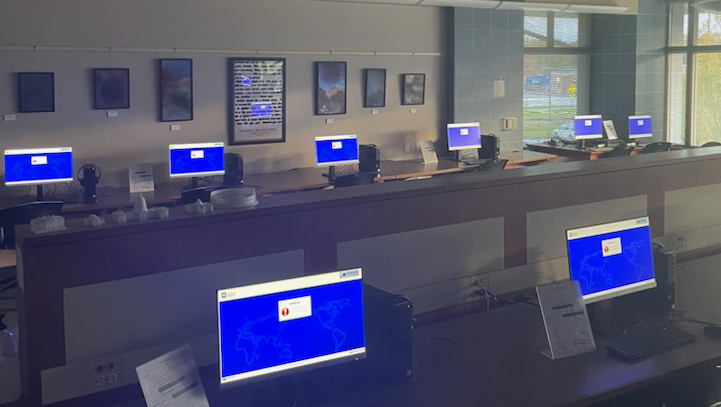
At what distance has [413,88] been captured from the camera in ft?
28.5

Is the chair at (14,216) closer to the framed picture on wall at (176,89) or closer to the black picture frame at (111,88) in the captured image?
the black picture frame at (111,88)

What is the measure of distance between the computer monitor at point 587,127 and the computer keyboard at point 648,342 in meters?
7.40

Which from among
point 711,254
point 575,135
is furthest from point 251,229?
point 575,135

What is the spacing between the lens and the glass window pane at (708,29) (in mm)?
10039

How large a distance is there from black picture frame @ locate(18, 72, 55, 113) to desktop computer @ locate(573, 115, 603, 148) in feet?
21.3

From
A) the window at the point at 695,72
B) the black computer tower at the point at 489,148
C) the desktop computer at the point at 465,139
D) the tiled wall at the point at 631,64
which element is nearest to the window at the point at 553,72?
the tiled wall at the point at 631,64

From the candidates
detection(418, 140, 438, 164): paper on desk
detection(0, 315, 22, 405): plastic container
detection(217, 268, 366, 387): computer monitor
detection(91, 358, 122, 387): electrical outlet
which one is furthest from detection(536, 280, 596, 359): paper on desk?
detection(418, 140, 438, 164): paper on desk

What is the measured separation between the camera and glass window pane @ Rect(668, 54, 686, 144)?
34.4ft

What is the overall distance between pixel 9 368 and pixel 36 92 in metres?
4.39

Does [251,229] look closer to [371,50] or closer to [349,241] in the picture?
[349,241]

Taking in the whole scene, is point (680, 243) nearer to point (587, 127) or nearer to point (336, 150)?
point (336, 150)

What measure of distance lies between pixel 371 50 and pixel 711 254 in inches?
192

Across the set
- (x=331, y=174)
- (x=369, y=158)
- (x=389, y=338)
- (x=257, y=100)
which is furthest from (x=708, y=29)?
Answer: (x=389, y=338)

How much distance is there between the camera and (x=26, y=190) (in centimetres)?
655
